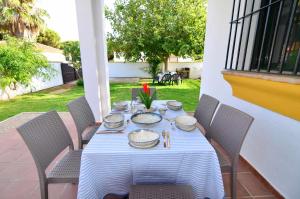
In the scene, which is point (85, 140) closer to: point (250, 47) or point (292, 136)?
point (292, 136)

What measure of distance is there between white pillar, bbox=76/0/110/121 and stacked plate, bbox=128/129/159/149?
2136 millimetres

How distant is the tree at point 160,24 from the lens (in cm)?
727

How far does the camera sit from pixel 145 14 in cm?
734

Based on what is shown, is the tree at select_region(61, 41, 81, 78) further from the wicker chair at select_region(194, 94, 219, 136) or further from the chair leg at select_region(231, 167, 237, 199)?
the chair leg at select_region(231, 167, 237, 199)

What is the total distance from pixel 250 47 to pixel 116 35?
689 cm

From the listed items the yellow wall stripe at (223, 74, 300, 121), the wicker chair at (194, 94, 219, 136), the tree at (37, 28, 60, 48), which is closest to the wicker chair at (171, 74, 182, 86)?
the yellow wall stripe at (223, 74, 300, 121)

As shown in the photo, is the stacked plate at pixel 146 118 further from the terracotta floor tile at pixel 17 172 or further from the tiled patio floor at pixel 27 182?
the terracotta floor tile at pixel 17 172

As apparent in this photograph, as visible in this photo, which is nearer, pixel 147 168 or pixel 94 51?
pixel 147 168

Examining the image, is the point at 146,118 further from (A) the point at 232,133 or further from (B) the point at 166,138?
(A) the point at 232,133

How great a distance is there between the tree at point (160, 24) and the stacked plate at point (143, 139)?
6.78m

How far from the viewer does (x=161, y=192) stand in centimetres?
101

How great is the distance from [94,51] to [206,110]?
84.2 inches

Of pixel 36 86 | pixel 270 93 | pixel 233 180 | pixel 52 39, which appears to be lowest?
pixel 36 86

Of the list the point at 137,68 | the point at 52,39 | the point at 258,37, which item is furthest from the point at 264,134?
the point at 52,39
